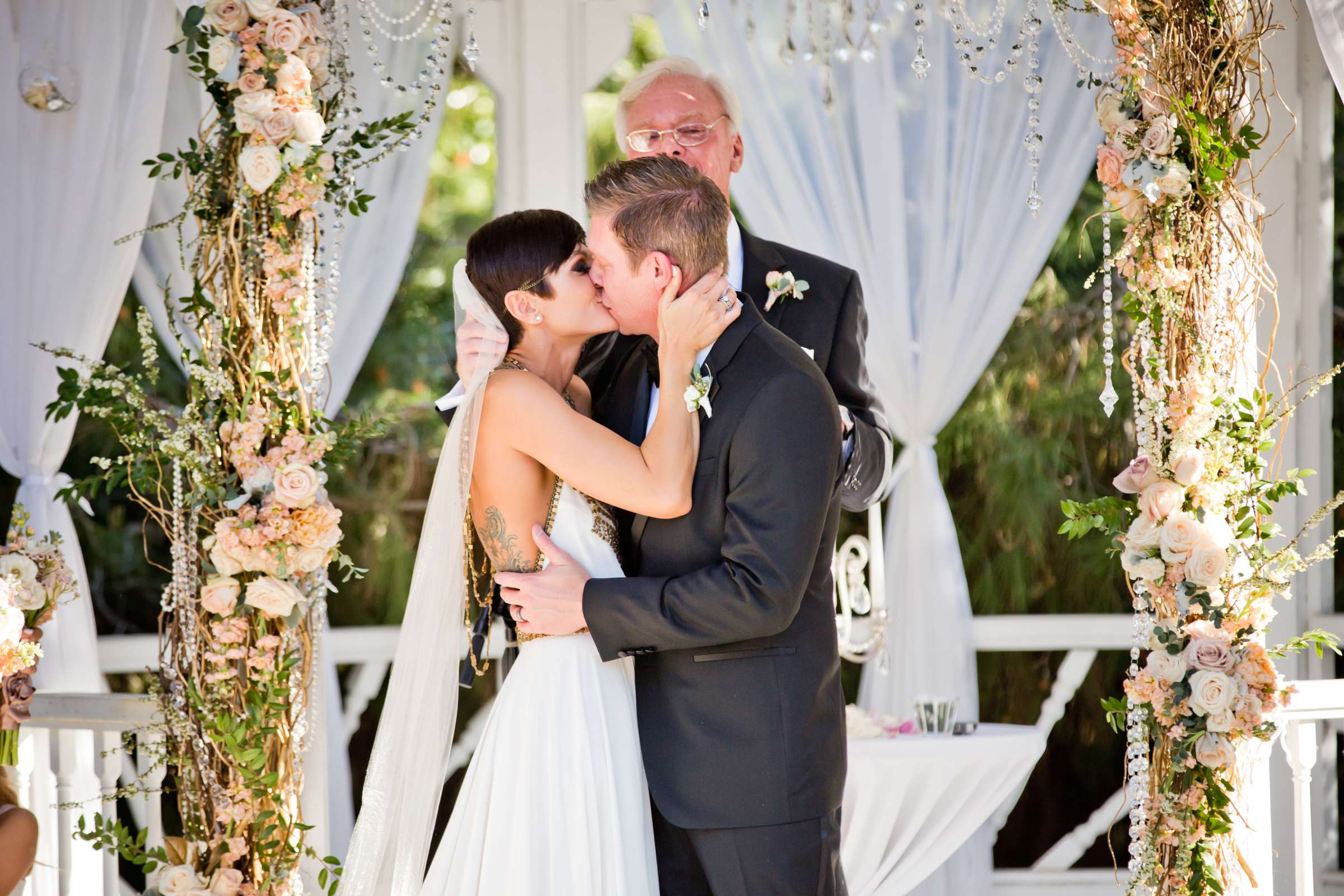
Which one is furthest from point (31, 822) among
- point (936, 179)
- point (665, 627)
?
point (936, 179)

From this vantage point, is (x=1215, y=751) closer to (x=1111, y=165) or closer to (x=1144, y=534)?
(x=1144, y=534)

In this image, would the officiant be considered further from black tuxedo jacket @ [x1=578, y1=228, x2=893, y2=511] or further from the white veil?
the white veil

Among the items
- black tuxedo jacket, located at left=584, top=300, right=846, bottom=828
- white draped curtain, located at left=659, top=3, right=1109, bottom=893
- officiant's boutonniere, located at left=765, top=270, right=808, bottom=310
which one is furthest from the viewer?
white draped curtain, located at left=659, top=3, right=1109, bottom=893

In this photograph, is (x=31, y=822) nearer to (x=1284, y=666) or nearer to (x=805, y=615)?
(x=805, y=615)

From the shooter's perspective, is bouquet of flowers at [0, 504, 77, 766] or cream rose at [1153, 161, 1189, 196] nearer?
bouquet of flowers at [0, 504, 77, 766]

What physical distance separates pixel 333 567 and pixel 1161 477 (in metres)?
3.38

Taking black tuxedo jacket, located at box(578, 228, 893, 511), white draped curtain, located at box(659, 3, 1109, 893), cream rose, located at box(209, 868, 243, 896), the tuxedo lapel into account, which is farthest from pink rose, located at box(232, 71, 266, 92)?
white draped curtain, located at box(659, 3, 1109, 893)

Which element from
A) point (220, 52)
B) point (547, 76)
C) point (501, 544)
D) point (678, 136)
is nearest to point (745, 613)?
point (501, 544)

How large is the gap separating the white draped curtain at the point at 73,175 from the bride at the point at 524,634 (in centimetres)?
262

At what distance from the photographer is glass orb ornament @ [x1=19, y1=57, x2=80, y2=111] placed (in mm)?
4504

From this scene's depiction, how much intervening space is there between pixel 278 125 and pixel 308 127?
71mm

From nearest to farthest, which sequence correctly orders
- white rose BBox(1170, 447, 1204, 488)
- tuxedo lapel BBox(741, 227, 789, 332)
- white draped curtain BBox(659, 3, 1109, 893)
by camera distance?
tuxedo lapel BBox(741, 227, 789, 332) < white rose BBox(1170, 447, 1204, 488) < white draped curtain BBox(659, 3, 1109, 893)

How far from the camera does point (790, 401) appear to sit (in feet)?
6.99

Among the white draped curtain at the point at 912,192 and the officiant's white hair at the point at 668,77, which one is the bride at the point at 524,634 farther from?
the white draped curtain at the point at 912,192
